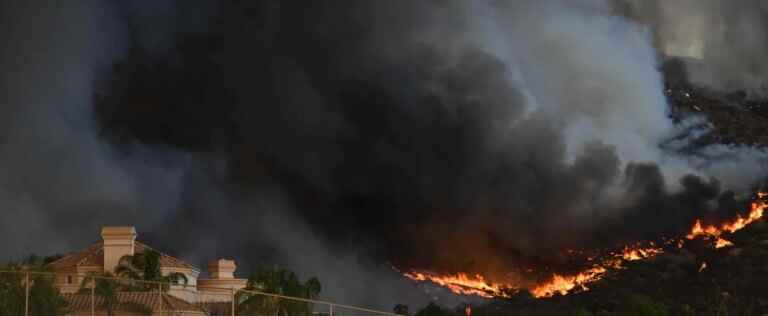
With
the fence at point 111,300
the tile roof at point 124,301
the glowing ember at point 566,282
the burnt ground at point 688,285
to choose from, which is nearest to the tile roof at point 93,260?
the fence at point 111,300

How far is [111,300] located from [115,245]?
32494 millimetres

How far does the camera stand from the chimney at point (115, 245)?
84812mm

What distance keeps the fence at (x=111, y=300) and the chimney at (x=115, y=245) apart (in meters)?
18.4

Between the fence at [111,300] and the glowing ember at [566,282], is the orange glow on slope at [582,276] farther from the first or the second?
the fence at [111,300]

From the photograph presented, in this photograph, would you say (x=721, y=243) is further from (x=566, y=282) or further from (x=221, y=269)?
(x=221, y=269)

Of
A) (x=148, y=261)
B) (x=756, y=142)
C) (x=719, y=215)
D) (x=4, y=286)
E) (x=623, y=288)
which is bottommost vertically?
(x=4, y=286)

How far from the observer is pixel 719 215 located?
17700 centimetres

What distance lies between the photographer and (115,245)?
85250 millimetres

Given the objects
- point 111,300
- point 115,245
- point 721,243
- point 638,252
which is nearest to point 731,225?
point 721,243

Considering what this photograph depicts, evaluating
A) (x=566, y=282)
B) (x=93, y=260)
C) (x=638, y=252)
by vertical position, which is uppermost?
(x=638, y=252)

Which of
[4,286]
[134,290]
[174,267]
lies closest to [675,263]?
[174,267]

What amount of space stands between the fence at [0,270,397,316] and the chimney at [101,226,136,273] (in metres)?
18.4

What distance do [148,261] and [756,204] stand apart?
123457 mm

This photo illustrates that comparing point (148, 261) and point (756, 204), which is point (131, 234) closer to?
point (148, 261)
